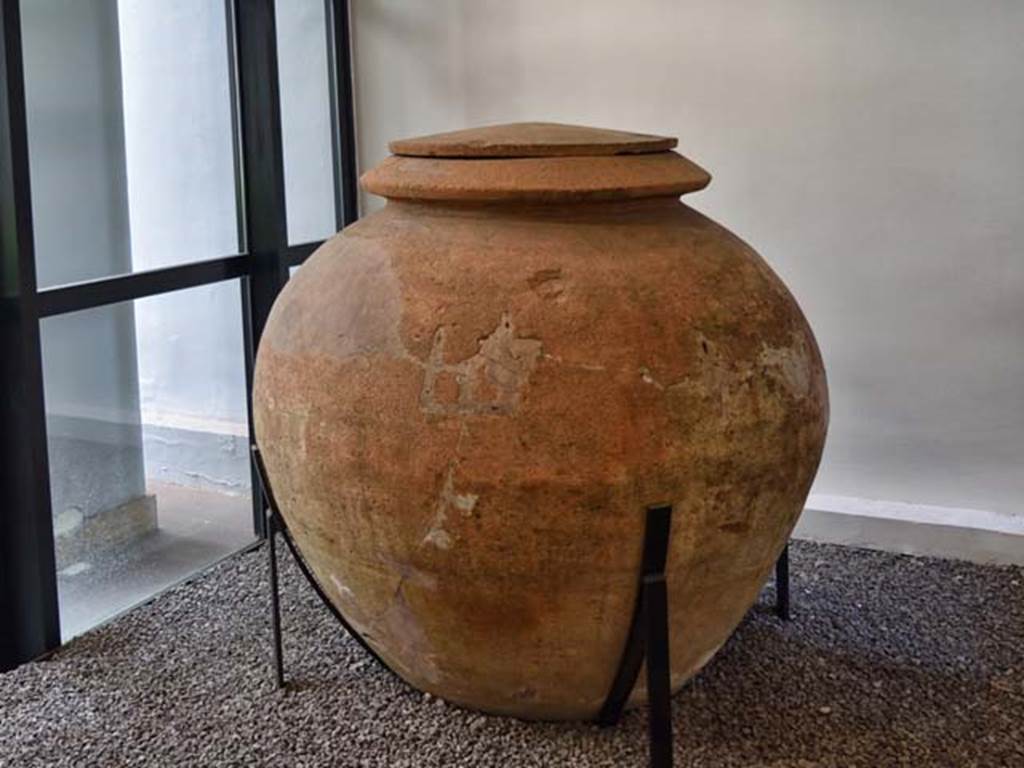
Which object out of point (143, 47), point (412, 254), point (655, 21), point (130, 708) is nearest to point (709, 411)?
point (412, 254)

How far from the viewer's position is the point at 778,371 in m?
2.02

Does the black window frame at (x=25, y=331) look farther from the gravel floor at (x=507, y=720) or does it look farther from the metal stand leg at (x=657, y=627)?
the metal stand leg at (x=657, y=627)

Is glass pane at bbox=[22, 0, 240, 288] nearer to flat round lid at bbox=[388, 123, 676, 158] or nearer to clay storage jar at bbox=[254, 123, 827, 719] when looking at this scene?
clay storage jar at bbox=[254, 123, 827, 719]

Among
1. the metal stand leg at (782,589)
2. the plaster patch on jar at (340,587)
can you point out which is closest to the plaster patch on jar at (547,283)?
the plaster patch on jar at (340,587)

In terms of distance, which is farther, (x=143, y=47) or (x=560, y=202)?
(x=143, y=47)

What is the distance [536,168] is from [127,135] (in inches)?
57.4

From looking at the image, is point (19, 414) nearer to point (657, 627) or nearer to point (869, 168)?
point (657, 627)

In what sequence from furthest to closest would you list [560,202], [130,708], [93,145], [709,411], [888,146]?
1. [888,146]
2. [93,145]
3. [130,708]
4. [560,202]
5. [709,411]

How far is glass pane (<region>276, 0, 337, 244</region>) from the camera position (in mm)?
3555

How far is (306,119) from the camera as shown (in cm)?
363

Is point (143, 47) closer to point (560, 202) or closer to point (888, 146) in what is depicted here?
point (560, 202)

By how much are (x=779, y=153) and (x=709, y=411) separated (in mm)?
1539

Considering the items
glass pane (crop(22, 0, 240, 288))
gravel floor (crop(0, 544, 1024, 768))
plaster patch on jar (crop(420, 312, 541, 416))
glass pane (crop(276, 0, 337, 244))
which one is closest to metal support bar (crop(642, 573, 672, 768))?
gravel floor (crop(0, 544, 1024, 768))

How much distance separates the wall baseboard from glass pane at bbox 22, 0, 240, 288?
1.88 metres
